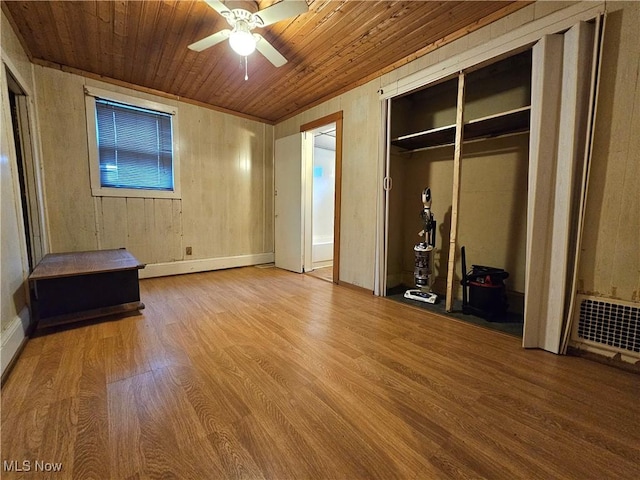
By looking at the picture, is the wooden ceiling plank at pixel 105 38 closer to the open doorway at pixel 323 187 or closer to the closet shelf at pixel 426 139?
the closet shelf at pixel 426 139

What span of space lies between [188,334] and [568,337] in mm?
2755

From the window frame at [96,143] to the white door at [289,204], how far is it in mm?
1553

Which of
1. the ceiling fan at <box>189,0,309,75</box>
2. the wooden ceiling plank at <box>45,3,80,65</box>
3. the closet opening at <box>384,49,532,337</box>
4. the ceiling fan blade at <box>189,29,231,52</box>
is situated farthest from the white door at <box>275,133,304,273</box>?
the wooden ceiling plank at <box>45,3,80,65</box>

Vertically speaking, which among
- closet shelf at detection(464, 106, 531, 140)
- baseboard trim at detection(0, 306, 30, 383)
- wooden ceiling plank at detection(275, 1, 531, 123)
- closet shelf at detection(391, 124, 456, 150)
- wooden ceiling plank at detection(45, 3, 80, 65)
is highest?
wooden ceiling plank at detection(45, 3, 80, 65)

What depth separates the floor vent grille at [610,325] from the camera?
66.3 inches

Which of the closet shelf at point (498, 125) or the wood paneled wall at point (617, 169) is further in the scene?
the closet shelf at point (498, 125)

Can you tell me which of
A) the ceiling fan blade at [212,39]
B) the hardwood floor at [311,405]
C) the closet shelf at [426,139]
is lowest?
the hardwood floor at [311,405]

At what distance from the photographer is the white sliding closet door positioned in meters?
1.76

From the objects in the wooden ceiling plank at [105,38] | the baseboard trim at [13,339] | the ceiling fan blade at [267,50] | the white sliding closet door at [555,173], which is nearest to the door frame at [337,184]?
the ceiling fan blade at [267,50]

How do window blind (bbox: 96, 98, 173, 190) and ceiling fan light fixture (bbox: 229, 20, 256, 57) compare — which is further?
window blind (bbox: 96, 98, 173, 190)

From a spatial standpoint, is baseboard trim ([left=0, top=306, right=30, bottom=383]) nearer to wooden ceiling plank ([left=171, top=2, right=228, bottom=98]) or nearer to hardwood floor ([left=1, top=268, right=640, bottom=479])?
hardwood floor ([left=1, top=268, right=640, bottom=479])

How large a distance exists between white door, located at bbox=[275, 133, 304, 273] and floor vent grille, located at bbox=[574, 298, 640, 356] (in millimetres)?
3256

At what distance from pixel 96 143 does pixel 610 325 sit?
5.21 m

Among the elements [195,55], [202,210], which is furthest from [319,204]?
[195,55]
